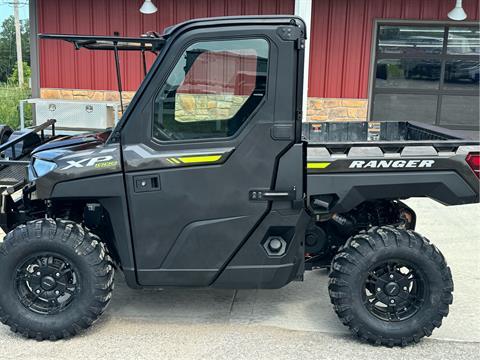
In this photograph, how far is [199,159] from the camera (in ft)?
11.6

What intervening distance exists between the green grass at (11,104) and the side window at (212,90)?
841cm

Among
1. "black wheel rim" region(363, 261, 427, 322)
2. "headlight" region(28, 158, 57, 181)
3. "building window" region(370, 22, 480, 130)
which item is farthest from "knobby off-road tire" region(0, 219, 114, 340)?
"building window" region(370, 22, 480, 130)

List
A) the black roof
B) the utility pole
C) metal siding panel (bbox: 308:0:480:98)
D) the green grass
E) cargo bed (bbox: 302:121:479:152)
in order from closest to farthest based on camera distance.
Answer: the black roof < cargo bed (bbox: 302:121:479:152) < metal siding panel (bbox: 308:0:480:98) < the utility pole < the green grass

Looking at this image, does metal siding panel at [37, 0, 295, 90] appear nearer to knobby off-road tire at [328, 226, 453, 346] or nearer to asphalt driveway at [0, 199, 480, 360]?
asphalt driveway at [0, 199, 480, 360]

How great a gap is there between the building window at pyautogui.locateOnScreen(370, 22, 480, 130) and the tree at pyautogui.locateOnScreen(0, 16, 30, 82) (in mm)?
7383

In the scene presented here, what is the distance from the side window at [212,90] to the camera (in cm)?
350

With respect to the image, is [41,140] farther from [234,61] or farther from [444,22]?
[444,22]

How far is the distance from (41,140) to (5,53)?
1020 cm

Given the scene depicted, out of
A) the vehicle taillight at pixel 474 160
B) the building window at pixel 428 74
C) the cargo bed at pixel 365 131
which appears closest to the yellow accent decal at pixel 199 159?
the cargo bed at pixel 365 131

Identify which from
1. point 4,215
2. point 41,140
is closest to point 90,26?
point 41,140

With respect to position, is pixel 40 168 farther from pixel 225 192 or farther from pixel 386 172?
pixel 386 172

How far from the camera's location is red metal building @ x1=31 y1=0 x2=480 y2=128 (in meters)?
10.4

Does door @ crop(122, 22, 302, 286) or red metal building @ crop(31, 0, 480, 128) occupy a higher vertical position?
red metal building @ crop(31, 0, 480, 128)

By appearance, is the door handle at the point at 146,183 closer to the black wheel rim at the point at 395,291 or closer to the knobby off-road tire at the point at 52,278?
the knobby off-road tire at the point at 52,278
